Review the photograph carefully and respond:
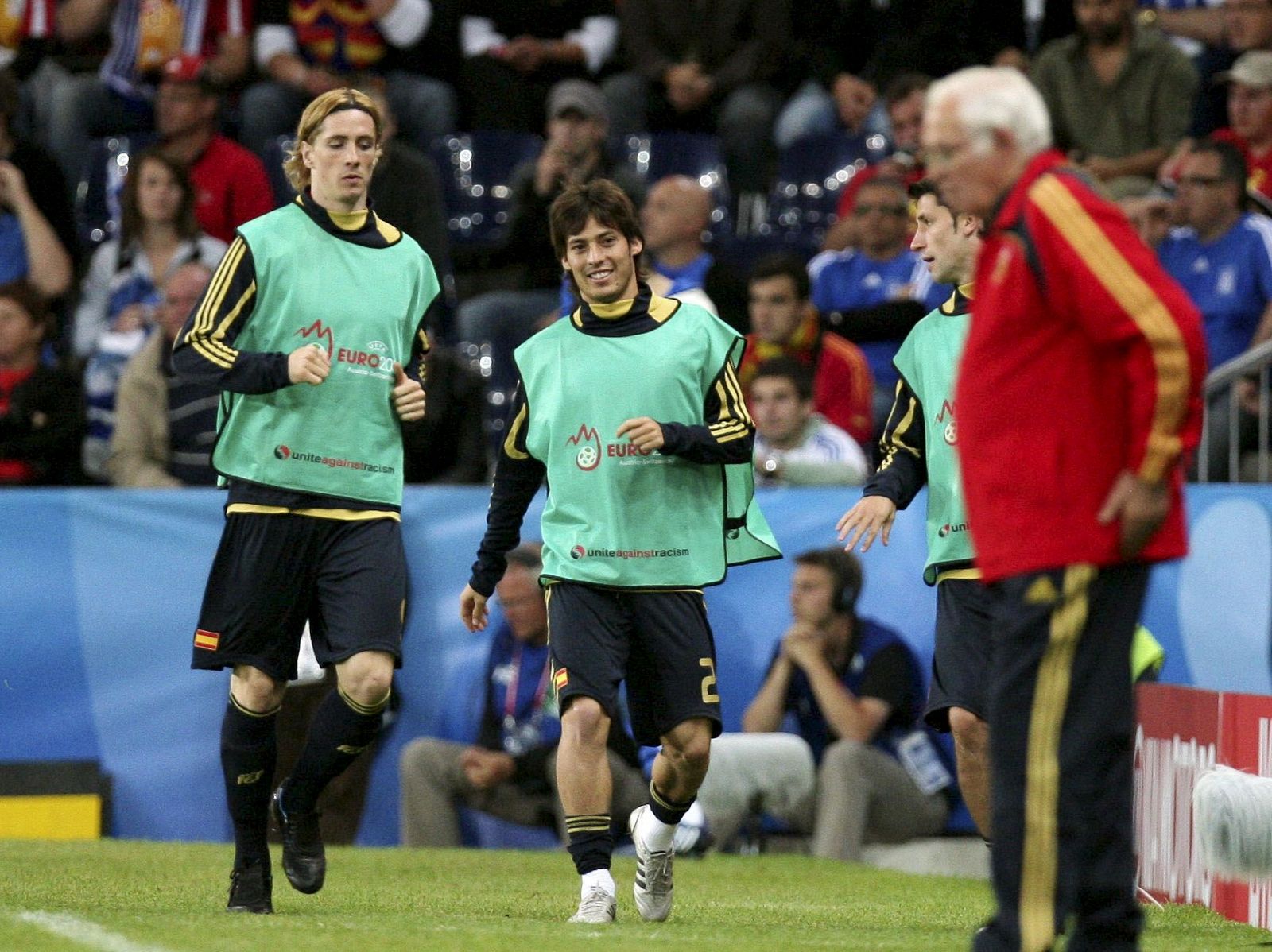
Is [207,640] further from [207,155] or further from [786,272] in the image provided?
[207,155]

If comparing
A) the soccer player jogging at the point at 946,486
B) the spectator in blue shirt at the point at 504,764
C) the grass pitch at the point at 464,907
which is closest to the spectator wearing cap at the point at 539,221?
the spectator in blue shirt at the point at 504,764

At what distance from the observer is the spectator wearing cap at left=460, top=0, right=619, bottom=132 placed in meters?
15.0

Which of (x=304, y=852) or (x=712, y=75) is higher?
(x=712, y=75)

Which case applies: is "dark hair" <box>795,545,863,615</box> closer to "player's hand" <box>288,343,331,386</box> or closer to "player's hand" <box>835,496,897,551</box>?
"player's hand" <box>835,496,897,551</box>

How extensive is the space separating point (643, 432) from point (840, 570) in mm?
3753

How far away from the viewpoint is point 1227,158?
11828mm

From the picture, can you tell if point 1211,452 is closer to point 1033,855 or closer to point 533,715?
point 533,715

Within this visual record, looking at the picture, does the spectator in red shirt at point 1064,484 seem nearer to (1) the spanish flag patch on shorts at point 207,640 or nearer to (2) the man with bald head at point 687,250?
(1) the spanish flag patch on shorts at point 207,640

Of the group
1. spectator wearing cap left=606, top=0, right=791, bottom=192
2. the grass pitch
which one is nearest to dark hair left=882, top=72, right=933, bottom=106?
spectator wearing cap left=606, top=0, right=791, bottom=192

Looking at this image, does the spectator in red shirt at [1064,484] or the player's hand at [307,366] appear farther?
the player's hand at [307,366]

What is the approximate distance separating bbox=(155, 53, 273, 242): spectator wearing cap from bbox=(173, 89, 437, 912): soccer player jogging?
6.44 meters

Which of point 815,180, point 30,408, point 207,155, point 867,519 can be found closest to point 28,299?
point 30,408

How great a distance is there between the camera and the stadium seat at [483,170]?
14484mm

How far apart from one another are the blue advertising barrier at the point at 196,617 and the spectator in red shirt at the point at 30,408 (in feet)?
3.84
